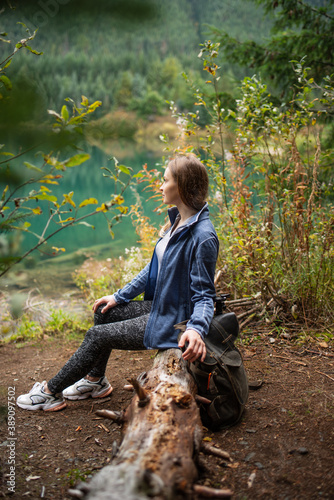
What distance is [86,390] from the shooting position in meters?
2.35

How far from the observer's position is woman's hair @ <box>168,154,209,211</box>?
2.00 m

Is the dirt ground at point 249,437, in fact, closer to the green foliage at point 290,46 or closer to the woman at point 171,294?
the woman at point 171,294

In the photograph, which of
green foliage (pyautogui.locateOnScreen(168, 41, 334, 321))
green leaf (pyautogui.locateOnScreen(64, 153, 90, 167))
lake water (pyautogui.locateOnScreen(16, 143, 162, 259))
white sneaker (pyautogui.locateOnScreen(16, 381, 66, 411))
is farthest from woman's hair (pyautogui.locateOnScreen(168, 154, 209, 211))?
lake water (pyautogui.locateOnScreen(16, 143, 162, 259))

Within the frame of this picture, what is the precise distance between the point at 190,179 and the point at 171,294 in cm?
58

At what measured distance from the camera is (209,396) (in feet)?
6.03

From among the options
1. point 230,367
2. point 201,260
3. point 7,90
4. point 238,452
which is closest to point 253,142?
point 201,260

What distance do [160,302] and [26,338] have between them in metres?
2.44

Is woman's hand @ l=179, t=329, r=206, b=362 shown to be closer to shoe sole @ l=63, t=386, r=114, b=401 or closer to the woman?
the woman

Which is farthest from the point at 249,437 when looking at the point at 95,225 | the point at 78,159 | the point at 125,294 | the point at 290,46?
the point at 95,225

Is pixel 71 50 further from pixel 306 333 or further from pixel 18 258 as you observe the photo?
pixel 306 333

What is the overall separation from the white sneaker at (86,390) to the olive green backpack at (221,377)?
722 mm

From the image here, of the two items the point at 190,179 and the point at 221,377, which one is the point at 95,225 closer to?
the point at 190,179

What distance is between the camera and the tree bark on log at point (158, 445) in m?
1.01

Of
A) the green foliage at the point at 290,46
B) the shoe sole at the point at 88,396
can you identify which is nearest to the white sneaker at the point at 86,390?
the shoe sole at the point at 88,396
